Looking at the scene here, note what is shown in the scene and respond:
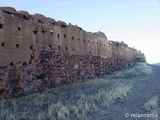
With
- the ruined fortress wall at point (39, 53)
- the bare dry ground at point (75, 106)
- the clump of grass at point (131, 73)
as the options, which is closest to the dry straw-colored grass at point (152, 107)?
the bare dry ground at point (75, 106)

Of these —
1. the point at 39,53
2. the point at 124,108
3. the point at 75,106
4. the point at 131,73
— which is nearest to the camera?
the point at 75,106

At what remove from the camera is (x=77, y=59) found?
12.8 metres

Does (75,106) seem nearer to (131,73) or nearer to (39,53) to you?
(39,53)

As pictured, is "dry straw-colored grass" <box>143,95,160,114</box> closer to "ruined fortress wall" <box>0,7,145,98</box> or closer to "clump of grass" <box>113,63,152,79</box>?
"ruined fortress wall" <box>0,7,145,98</box>

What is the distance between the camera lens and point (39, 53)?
32.1 feet

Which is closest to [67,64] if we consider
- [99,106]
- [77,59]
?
[77,59]

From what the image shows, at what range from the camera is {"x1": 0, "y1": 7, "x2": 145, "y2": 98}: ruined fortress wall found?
320 inches

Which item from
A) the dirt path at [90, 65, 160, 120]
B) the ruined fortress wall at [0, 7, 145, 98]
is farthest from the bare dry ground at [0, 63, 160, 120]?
the ruined fortress wall at [0, 7, 145, 98]

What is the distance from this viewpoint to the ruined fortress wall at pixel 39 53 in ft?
26.7

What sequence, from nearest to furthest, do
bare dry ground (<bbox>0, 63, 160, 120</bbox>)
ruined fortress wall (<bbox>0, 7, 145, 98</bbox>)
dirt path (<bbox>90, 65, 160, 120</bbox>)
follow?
bare dry ground (<bbox>0, 63, 160, 120</bbox>), dirt path (<bbox>90, 65, 160, 120</bbox>), ruined fortress wall (<bbox>0, 7, 145, 98</bbox>)

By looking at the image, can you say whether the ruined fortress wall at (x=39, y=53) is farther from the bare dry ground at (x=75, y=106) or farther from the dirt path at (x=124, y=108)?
the dirt path at (x=124, y=108)

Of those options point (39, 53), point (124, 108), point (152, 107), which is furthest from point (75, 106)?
point (39, 53)

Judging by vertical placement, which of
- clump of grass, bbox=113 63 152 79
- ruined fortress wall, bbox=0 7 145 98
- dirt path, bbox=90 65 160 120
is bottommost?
dirt path, bbox=90 65 160 120

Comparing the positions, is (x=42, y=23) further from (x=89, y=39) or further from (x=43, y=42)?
(x=89, y=39)
